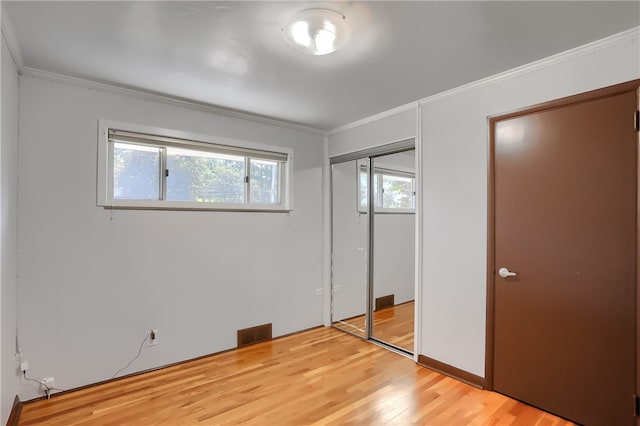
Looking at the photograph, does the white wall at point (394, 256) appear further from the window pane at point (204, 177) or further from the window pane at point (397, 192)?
the window pane at point (204, 177)

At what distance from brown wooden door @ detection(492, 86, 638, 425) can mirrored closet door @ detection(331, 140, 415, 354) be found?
37.0 inches

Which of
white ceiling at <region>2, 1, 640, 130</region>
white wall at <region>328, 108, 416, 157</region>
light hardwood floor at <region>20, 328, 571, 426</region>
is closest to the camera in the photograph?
white ceiling at <region>2, 1, 640, 130</region>

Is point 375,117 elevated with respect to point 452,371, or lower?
elevated

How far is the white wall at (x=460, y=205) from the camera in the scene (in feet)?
8.06

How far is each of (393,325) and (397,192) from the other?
1.48 metres

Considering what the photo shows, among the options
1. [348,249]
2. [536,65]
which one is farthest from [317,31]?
[348,249]

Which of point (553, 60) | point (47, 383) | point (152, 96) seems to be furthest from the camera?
point (152, 96)

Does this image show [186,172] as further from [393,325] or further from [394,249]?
[393,325]

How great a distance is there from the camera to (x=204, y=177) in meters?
3.27

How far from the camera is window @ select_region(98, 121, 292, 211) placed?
277 cm

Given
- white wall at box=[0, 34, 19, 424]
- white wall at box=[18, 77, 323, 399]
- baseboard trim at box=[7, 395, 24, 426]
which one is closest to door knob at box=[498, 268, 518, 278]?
white wall at box=[18, 77, 323, 399]

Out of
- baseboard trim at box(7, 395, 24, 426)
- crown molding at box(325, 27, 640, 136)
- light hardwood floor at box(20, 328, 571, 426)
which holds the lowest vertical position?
light hardwood floor at box(20, 328, 571, 426)

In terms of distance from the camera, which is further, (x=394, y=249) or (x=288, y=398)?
(x=394, y=249)

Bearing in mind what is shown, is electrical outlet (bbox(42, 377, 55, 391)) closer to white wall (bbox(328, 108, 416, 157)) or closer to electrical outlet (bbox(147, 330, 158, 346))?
electrical outlet (bbox(147, 330, 158, 346))
